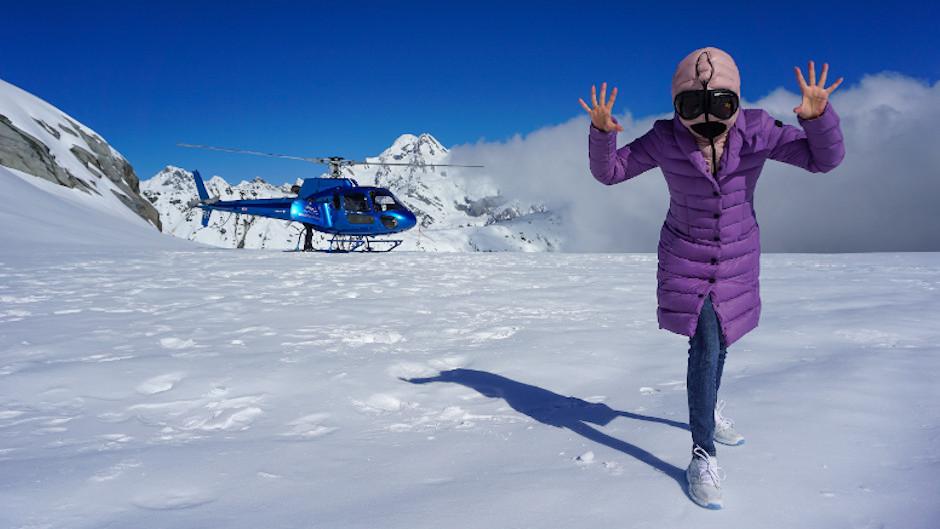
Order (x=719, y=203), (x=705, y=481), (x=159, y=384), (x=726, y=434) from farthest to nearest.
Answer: (x=159, y=384)
(x=726, y=434)
(x=719, y=203)
(x=705, y=481)

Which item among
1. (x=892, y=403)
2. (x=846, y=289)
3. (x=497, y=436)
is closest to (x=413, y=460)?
(x=497, y=436)

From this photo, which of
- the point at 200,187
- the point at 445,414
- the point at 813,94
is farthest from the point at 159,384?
the point at 200,187

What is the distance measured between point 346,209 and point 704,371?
666 inches

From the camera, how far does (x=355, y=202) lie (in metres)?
18.5

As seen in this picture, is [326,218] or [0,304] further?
[326,218]

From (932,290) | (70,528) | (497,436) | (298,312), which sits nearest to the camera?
(70,528)

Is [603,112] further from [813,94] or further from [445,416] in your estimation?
[445,416]

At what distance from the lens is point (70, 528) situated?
195cm

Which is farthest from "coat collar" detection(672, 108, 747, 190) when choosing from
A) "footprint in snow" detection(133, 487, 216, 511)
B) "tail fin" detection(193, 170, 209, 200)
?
"tail fin" detection(193, 170, 209, 200)

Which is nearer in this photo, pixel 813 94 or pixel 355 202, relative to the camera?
pixel 813 94

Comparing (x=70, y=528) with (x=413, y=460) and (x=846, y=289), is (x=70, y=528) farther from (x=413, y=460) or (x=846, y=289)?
(x=846, y=289)

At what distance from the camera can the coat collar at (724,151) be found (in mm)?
2439

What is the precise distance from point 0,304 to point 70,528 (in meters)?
6.10

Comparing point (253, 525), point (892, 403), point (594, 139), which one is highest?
point (594, 139)
